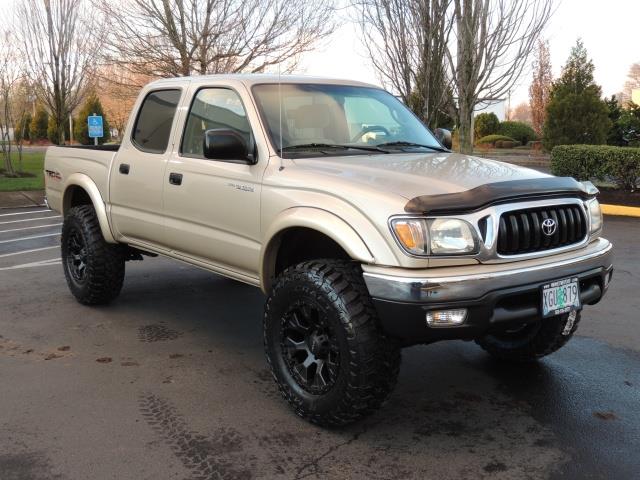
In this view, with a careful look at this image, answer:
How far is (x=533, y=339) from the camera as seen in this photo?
431cm

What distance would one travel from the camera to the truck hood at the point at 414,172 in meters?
3.30

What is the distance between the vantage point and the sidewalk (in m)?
14.8

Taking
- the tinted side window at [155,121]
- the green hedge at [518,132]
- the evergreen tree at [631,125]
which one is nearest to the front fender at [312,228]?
the tinted side window at [155,121]

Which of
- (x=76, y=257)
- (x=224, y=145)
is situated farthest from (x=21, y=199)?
(x=224, y=145)

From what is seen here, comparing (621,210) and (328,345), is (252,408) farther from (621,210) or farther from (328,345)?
(621,210)

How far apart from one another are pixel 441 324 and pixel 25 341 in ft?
11.0

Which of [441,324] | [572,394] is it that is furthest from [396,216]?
[572,394]

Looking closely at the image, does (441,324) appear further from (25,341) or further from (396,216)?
(25,341)

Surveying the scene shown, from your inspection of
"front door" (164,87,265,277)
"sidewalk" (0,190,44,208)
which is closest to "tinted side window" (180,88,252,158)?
"front door" (164,87,265,277)

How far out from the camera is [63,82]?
1917 cm

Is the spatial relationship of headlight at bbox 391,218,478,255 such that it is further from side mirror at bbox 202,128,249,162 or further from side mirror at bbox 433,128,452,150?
side mirror at bbox 433,128,452,150

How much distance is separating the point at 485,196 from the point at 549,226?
1.53ft

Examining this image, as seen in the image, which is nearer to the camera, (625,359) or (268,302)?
(268,302)

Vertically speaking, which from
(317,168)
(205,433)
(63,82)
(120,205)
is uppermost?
(63,82)
